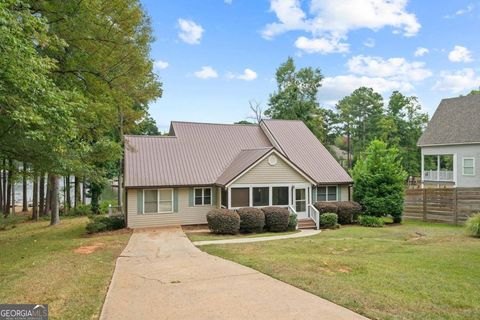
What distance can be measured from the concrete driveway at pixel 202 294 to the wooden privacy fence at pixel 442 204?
1442 cm

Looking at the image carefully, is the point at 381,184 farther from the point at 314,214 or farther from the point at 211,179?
the point at 211,179

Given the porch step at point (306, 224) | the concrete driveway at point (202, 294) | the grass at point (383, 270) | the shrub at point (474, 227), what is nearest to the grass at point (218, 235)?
the porch step at point (306, 224)

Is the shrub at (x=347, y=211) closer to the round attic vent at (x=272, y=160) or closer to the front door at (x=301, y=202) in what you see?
the front door at (x=301, y=202)

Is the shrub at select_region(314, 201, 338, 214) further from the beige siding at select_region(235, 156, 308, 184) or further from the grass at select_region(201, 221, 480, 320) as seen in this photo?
the grass at select_region(201, 221, 480, 320)

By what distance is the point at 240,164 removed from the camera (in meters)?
19.4

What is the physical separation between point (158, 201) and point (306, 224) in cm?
798

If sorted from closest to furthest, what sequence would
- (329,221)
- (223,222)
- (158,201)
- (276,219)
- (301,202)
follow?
(223,222)
(276,219)
(158,201)
(329,221)
(301,202)

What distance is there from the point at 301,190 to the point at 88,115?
11643 mm

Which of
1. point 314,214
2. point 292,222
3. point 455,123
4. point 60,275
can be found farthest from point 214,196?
point 455,123

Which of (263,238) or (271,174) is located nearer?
(263,238)

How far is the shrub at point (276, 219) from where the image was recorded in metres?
17.1

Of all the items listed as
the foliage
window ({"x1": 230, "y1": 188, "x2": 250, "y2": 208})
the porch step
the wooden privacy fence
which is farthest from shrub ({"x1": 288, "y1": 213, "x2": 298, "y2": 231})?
the wooden privacy fence

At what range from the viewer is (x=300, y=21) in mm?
19234

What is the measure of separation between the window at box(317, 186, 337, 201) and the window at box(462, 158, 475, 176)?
42.6 feet
